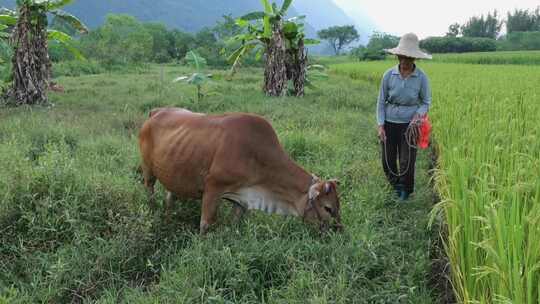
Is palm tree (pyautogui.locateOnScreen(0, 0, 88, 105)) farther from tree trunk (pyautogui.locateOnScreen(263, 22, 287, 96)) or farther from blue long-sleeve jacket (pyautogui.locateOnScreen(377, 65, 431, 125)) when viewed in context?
blue long-sleeve jacket (pyautogui.locateOnScreen(377, 65, 431, 125))

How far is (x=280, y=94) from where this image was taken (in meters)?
12.5

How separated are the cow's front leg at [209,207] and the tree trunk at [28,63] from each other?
782 cm

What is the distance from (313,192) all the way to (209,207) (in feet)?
2.64

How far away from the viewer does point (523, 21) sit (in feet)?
236

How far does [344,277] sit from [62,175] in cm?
241

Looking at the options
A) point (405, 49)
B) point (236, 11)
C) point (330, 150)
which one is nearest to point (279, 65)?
point (330, 150)

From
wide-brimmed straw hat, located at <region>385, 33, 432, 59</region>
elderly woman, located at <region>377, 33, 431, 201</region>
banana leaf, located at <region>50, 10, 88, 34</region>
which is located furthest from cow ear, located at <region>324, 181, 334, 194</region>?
banana leaf, located at <region>50, 10, 88, 34</region>

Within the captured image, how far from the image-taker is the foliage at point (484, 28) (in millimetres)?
73938

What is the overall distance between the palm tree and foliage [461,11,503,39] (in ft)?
243

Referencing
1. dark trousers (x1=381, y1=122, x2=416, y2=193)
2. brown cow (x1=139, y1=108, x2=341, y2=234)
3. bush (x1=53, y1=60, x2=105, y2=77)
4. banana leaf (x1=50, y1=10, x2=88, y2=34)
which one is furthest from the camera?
bush (x1=53, y1=60, x2=105, y2=77)

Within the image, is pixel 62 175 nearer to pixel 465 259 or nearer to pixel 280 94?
pixel 465 259

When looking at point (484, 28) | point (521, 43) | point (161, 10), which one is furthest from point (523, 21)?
point (161, 10)

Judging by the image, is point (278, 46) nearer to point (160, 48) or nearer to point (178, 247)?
point (178, 247)

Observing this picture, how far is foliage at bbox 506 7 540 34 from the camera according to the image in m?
70.8
